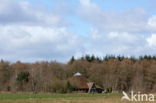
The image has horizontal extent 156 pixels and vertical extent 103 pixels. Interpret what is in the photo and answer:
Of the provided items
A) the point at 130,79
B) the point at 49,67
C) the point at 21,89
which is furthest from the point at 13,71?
the point at 130,79

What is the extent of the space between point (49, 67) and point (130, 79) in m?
28.0

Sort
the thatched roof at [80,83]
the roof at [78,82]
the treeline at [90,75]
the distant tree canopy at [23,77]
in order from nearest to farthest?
the roof at [78,82] < the distant tree canopy at [23,77] < the thatched roof at [80,83] < the treeline at [90,75]

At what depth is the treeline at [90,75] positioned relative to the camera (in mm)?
109375

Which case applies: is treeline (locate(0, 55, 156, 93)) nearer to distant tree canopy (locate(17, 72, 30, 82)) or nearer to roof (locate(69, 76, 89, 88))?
distant tree canopy (locate(17, 72, 30, 82))

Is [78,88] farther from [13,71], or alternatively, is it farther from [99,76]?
[13,71]

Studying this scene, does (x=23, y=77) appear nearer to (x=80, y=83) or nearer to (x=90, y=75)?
(x=80, y=83)

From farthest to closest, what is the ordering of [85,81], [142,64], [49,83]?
[142,64]
[85,81]
[49,83]

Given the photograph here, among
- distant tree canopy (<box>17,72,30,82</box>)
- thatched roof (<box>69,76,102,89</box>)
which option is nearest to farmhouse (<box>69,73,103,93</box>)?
thatched roof (<box>69,76,102,89</box>)

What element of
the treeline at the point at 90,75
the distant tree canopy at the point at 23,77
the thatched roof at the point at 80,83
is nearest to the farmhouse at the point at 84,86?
the thatched roof at the point at 80,83

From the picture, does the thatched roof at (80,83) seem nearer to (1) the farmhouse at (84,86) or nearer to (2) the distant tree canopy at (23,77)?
(1) the farmhouse at (84,86)

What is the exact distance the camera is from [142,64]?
134 meters

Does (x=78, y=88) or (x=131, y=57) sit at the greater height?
(x=131, y=57)

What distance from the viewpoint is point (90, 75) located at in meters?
128

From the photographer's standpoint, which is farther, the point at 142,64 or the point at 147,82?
the point at 142,64
